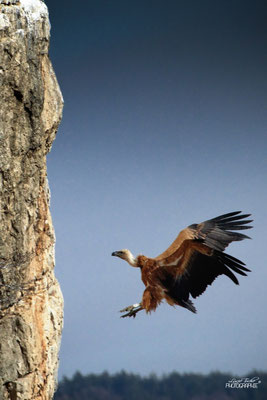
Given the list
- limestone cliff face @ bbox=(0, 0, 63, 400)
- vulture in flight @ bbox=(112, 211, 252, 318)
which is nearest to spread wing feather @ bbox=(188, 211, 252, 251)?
vulture in flight @ bbox=(112, 211, 252, 318)

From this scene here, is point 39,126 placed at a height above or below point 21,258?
above

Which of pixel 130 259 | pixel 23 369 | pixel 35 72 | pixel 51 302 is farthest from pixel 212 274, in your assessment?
pixel 35 72

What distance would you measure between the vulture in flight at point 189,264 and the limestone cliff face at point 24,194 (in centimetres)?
171

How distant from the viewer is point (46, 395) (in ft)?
30.6

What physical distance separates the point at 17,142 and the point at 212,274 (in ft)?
11.8

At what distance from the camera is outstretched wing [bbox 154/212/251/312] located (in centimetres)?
949

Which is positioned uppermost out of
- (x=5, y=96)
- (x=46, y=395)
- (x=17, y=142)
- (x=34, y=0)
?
(x=34, y=0)

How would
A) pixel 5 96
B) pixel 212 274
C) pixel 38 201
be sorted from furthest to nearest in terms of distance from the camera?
pixel 212 274 → pixel 38 201 → pixel 5 96

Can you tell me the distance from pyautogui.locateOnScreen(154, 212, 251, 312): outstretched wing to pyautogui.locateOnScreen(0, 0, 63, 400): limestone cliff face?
1964mm

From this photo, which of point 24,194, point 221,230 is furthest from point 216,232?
point 24,194

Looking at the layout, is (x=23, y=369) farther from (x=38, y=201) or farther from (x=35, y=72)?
(x=35, y=72)

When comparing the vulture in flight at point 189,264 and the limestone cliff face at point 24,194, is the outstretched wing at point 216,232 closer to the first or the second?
the vulture in flight at point 189,264

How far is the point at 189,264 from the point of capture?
998 centimetres

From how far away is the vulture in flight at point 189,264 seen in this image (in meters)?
9.52
